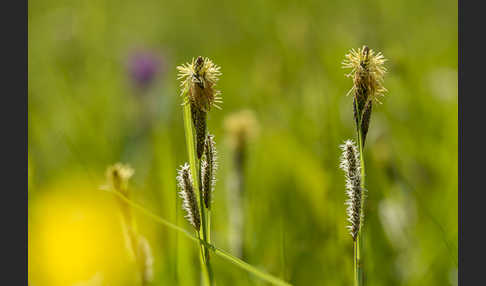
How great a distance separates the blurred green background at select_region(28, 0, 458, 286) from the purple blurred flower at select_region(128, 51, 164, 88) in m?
0.01

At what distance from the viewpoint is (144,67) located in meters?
3.95

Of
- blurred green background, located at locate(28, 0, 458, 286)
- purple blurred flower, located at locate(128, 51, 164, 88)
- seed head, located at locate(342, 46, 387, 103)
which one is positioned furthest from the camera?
purple blurred flower, located at locate(128, 51, 164, 88)

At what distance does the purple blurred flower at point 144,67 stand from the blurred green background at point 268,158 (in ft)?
0.04

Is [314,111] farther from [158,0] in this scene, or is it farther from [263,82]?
[158,0]

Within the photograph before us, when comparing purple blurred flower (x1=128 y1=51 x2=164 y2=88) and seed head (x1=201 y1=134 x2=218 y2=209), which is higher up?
purple blurred flower (x1=128 y1=51 x2=164 y2=88)

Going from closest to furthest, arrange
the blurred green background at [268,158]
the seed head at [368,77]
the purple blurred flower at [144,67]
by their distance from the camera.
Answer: the seed head at [368,77], the blurred green background at [268,158], the purple blurred flower at [144,67]

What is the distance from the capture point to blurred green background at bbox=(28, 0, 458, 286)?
1.57m

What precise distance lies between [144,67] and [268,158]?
179 cm

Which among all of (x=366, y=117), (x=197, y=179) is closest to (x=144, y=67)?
(x=197, y=179)

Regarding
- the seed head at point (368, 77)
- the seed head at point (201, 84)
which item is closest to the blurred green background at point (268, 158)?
the seed head at point (201, 84)

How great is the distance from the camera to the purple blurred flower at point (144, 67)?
3.86 m

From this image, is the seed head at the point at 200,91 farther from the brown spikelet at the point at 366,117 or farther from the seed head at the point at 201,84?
the brown spikelet at the point at 366,117

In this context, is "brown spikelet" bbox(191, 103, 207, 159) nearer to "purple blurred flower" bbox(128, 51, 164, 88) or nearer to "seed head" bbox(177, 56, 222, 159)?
"seed head" bbox(177, 56, 222, 159)

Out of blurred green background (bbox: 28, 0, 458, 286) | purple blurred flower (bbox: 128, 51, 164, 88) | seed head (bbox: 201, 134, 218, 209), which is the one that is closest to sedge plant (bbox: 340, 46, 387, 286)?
seed head (bbox: 201, 134, 218, 209)
